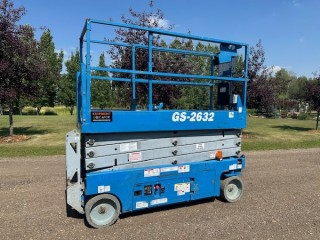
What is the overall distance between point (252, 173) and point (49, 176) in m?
5.61

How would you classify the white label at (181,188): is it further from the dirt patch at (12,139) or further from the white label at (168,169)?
the dirt patch at (12,139)

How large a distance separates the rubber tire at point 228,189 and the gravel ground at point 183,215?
0.16 metres

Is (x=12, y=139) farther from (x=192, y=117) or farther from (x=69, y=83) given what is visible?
(x=69, y=83)

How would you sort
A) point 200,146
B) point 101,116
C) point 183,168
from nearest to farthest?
point 101,116 → point 183,168 → point 200,146

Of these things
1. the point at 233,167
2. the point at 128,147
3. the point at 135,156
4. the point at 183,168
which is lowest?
the point at 233,167

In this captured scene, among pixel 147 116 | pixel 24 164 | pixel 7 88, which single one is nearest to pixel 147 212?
pixel 147 116

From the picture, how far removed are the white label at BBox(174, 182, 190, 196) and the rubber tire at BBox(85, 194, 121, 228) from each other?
44.1 inches

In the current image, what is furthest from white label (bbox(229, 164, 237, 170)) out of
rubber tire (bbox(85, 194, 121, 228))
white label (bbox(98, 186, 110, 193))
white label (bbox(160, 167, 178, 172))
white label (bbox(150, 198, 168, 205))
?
white label (bbox(98, 186, 110, 193))

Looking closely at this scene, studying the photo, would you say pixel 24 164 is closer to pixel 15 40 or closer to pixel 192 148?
pixel 192 148

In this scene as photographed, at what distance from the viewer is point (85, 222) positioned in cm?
485

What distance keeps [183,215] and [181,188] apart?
0.48m

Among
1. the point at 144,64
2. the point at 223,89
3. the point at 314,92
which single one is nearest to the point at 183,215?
the point at 223,89

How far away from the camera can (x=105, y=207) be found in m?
4.76

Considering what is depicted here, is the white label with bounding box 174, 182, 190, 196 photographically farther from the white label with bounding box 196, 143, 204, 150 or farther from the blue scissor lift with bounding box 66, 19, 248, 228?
the white label with bounding box 196, 143, 204, 150
